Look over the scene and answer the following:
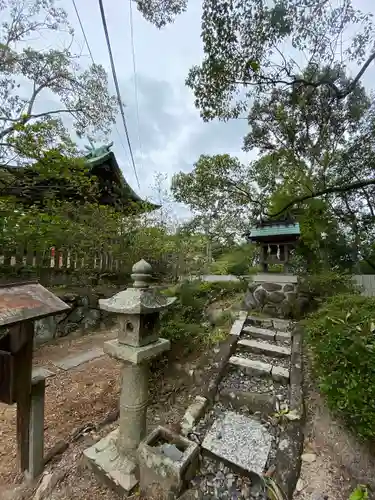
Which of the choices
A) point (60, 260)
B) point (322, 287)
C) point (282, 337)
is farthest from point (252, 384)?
point (60, 260)

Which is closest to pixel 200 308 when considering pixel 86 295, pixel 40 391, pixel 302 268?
pixel 40 391

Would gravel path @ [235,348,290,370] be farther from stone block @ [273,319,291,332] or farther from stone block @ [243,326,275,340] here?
stone block @ [273,319,291,332]

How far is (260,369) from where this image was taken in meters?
2.71

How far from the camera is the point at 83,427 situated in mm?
2250

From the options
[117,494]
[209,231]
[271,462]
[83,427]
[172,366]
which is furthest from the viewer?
[209,231]

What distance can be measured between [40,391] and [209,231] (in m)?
10.7

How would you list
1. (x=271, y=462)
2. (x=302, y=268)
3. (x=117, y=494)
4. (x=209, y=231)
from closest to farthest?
(x=117, y=494)
(x=271, y=462)
(x=302, y=268)
(x=209, y=231)

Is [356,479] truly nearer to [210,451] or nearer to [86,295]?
[210,451]

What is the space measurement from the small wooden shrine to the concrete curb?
2.68m

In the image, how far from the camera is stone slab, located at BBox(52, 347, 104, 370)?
11.7 feet

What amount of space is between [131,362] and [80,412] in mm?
1585

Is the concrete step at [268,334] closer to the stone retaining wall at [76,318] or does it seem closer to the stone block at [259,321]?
the stone block at [259,321]

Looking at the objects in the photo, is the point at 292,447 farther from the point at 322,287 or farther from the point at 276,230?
the point at 322,287

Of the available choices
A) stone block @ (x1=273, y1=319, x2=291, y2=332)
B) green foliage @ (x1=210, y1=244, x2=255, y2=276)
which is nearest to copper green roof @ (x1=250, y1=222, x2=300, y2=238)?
stone block @ (x1=273, y1=319, x2=291, y2=332)
